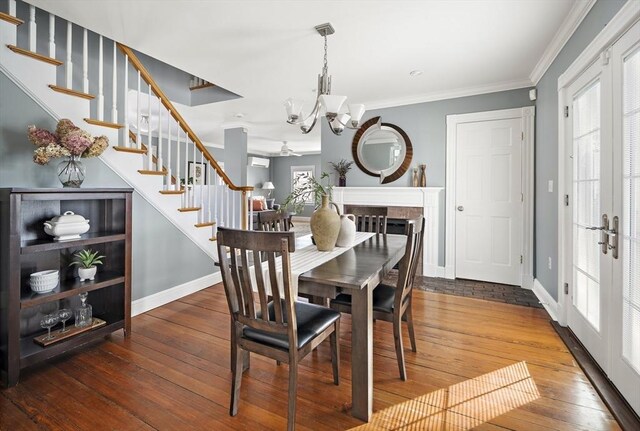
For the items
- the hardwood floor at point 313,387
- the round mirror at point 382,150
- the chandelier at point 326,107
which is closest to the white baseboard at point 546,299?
the hardwood floor at point 313,387

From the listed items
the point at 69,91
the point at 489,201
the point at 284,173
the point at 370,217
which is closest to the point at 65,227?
the point at 69,91

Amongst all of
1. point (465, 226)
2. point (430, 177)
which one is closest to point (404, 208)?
point (430, 177)

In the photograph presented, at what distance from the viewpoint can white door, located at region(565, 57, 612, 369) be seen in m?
1.94

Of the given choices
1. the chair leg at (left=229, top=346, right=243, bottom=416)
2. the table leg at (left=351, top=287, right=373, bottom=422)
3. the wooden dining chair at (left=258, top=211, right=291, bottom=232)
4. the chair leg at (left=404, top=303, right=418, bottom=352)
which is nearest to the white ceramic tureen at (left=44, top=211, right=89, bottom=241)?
the wooden dining chair at (left=258, top=211, right=291, bottom=232)

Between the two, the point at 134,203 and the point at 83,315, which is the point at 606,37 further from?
the point at 83,315

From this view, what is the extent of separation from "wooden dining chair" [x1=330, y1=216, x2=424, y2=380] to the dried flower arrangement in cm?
202

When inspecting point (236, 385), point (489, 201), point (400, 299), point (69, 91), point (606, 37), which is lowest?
point (236, 385)

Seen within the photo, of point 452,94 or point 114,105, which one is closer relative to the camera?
point 114,105

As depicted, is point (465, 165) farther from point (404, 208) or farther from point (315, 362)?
point (315, 362)

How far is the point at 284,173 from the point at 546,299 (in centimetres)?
955

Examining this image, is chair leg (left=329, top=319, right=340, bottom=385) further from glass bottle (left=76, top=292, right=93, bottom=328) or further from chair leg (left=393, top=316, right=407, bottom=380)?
glass bottle (left=76, top=292, right=93, bottom=328)

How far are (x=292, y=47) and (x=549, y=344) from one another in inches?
128

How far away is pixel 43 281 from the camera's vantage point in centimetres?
206

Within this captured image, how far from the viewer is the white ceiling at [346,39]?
2.31m
